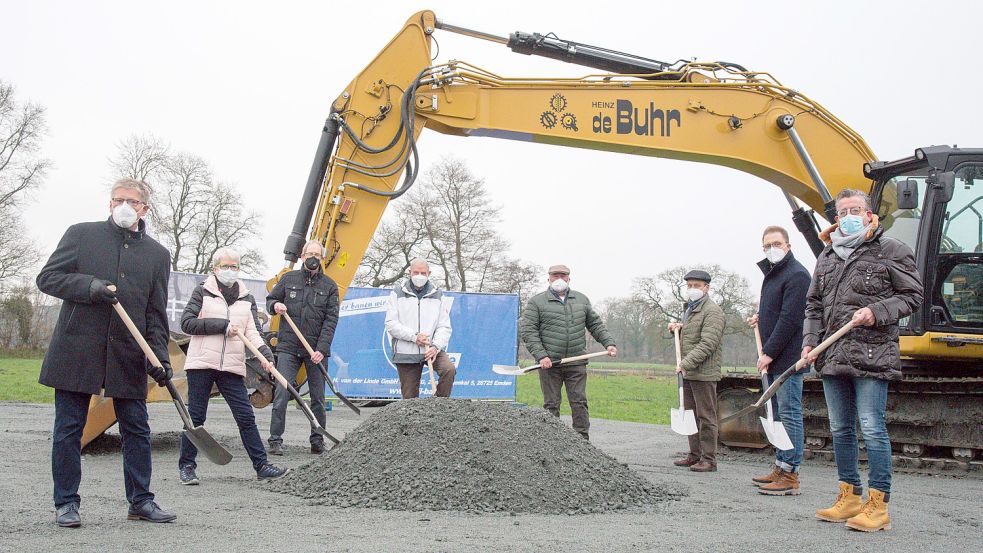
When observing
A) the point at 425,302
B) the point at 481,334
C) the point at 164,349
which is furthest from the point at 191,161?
the point at 164,349

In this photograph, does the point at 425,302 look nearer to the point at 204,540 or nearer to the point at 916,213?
the point at 204,540

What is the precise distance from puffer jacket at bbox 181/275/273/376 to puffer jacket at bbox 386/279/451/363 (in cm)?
144

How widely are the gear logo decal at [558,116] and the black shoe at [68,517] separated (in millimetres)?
5842

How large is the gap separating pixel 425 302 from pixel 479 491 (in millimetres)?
2812

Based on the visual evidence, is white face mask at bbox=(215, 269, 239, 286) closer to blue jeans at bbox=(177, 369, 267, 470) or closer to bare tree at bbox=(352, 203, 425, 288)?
blue jeans at bbox=(177, 369, 267, 470)

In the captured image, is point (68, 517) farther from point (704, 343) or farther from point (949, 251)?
point (949, 251)

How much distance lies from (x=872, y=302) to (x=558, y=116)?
4392 millimetres

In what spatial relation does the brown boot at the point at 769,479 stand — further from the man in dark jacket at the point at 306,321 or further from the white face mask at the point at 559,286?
the man in dark jacket at the point at 306,321

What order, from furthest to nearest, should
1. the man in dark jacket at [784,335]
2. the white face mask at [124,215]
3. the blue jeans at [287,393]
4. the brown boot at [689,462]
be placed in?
1. the brown boot at [689,462]
2. the blue jeans at [287,393]
3. the man in dark jacket at [784,335]
4. the white face mask at [124,215]

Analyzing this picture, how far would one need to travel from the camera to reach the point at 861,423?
16.9 feet

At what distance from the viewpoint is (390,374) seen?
15141 mm


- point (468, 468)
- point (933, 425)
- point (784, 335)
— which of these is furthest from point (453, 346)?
point (468, 468)

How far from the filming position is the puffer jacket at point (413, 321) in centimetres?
791

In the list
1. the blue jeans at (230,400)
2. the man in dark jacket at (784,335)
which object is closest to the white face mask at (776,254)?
the man in dark jacket at (784,335)
